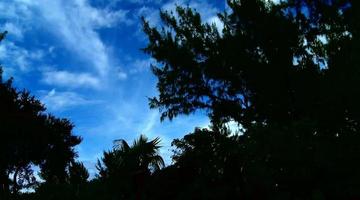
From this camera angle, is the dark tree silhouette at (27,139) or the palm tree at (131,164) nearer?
the palm tree at (131,164)

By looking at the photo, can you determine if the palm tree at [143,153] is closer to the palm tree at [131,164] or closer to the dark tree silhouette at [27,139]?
the palm tree at [131,164]

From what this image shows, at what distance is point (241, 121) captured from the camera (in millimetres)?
30469

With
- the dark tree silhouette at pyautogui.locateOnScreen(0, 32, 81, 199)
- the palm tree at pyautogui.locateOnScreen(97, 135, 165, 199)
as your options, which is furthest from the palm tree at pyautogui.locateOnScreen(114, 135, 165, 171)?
the dark tree silhouette at pyautogui.locateOnScreen(0, 32, 81, 199)

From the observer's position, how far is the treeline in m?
12.1

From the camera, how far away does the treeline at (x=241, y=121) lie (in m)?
12.1

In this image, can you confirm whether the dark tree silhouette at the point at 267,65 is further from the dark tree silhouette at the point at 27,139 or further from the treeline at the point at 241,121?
the dark tree silhouette at the point at 27,139

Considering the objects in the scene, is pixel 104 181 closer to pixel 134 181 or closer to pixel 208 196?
pixel 134 181

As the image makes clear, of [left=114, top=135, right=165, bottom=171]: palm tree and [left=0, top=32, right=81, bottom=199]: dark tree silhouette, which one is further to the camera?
[left=0, top=32, right=81, bottom=199]: dark tree silhouette

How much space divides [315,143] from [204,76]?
785 inches

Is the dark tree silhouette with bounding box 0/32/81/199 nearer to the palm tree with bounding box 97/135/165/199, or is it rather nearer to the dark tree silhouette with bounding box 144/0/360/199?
the dark tree silhouette with bounding box 144/0/360/199

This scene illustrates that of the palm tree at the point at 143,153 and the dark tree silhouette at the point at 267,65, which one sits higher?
the dark tree silhouette at the point at 267,65

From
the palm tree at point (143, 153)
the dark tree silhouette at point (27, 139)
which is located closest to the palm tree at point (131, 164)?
the palm tree at point (143, 153)

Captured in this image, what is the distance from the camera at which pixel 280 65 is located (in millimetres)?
29000

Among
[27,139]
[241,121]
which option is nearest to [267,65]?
[241,121]
